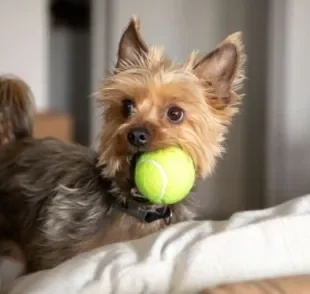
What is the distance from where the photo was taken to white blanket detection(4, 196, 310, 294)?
1015 millimetres

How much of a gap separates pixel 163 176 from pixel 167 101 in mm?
206

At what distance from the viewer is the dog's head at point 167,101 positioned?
1.47m

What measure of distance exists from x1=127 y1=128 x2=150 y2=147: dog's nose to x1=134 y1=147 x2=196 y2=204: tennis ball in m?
0.02

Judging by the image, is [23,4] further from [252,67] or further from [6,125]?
[6,125]

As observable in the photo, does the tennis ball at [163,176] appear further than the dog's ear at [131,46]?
No

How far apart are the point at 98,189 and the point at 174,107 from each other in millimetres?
260

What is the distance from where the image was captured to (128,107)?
1499mm

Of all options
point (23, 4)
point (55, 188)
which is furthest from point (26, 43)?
point (55, 188)

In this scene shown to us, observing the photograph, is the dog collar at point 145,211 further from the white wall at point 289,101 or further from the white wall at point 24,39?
the white wall at point 24,39

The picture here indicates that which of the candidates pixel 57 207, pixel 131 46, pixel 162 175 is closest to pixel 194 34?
pixel 131 46

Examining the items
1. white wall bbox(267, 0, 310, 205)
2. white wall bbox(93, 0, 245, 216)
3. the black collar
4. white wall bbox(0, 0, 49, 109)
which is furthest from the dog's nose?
white wall bbox(93, 0, 245, 216)

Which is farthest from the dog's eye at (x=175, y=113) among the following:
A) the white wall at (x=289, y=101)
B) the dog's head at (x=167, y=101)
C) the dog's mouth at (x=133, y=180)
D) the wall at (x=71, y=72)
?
the wall at (x=71, y=72)

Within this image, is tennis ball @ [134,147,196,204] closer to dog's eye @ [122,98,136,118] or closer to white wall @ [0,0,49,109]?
dog's eye @ [122,98,136,118]

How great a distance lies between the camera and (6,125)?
1.81 meters
